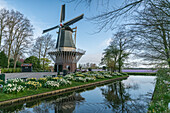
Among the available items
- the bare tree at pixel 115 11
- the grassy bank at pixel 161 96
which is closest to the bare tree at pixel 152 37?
the bare tree at pixel 115 11

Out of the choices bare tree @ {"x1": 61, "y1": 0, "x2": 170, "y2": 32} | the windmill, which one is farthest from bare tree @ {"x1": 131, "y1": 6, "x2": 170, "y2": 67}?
the windmill

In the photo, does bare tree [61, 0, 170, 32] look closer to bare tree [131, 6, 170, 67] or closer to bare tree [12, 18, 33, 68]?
bare tree [131, 6, 170, 67]

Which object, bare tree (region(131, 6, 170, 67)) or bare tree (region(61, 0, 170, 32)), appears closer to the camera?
bare tree (region(61, 0, 170, 32))

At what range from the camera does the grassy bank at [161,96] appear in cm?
146

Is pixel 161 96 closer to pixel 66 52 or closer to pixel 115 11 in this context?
pixel 115 11

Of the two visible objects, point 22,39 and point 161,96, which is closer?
point 161,96

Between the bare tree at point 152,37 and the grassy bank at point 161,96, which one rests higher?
the bare tree at point 152,37

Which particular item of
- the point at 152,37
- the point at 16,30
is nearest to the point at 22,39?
the point at 16,30

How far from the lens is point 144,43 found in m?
4.06

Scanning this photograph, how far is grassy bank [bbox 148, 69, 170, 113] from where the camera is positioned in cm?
146

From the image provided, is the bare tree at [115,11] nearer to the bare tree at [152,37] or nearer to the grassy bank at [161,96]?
the bare tree at [152,37]

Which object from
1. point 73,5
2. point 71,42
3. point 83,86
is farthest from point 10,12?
point 73,5

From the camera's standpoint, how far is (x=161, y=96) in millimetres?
2172

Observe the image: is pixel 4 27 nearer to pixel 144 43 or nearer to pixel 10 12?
pixel 10 12
